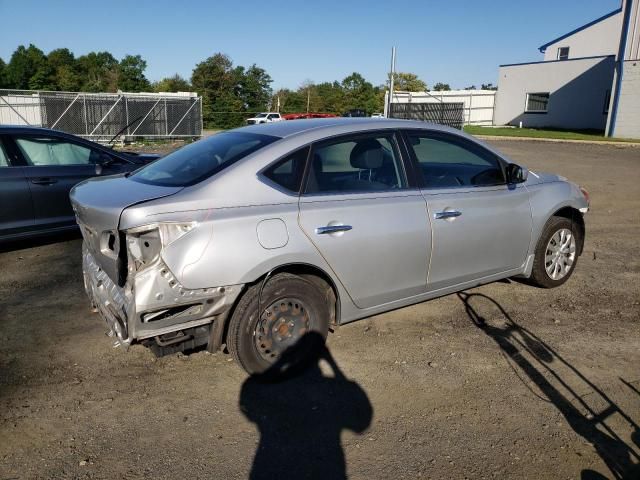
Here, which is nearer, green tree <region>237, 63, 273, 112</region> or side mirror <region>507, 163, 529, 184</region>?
side mirror <region>507, 163, 529, 184</region>

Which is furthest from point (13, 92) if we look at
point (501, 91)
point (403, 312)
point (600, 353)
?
point (501, 91)

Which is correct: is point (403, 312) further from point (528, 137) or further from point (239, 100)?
point (239, 100)

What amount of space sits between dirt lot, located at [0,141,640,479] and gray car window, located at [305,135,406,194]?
1.25m

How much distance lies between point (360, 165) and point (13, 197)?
A: 14.3 ft

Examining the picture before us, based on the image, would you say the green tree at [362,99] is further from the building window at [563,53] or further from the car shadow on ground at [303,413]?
the car shadow on ground at [303,413]

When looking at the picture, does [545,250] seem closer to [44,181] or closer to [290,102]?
[44,181]

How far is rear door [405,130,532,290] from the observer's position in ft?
13.9

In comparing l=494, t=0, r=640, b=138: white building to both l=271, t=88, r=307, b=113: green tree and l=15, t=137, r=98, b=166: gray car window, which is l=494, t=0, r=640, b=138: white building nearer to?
l=271, t=88, r=307, b=113: green tree

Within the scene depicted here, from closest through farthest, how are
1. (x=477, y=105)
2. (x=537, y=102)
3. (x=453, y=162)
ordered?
1. (x=453, y=162)
2. (x=537, y=102)
3. (x=477, y=105)

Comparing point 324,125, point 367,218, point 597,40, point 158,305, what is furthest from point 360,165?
point 597,40

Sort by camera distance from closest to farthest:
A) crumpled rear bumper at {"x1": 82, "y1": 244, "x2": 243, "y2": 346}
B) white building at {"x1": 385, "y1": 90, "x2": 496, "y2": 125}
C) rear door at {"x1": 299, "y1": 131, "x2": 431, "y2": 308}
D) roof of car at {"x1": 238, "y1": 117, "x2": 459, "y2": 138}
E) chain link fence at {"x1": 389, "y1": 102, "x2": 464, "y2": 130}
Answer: crumpled rear bumper at {"x1": 82, "y1": 244, "x2": 243, "y2": 346} → rear door at {"x1": 299, "y1": 131, "x2": 431, "y2": 308} → roof of car at {"x1": 238, "y1": 117, "x2": 459, "y2": 138} → chain link fence at {"x1": 389, "y1": 102, "x2": 464, "y2": 130} → white building at {"x1": 385, "y1": 90, "x2": 496, "y2": 125}

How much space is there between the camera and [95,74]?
77.7 metres

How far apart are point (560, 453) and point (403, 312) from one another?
2109 mm

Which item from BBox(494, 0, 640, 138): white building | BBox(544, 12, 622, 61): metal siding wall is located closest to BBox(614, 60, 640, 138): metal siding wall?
BBox(494, 0, 640, 138): white building
